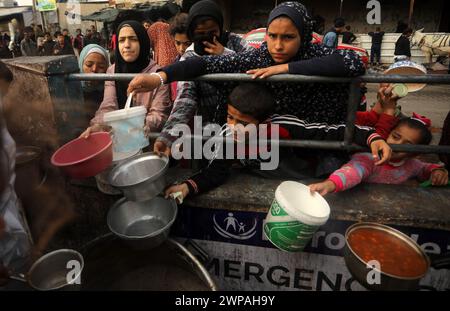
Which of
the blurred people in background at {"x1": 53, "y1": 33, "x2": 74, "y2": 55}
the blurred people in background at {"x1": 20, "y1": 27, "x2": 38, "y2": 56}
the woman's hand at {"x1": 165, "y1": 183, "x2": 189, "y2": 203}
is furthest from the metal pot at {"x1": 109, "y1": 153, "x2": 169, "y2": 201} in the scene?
the blurred people in background at {"x1": 20, "y1": 27, "x2": 38, "y2": 56}

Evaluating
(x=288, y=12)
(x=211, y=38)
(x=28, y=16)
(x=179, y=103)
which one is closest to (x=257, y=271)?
(x=179, y=103)

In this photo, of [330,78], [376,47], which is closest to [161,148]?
[330,78]

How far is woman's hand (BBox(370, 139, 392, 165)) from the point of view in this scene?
5.42 ft

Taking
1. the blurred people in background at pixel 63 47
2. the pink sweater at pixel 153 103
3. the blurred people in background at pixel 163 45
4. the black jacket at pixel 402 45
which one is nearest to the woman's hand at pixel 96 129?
the pink sweater at pixel 153 103

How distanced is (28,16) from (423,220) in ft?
113

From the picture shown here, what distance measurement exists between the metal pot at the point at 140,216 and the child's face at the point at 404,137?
4.82 feet

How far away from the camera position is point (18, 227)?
1647mm

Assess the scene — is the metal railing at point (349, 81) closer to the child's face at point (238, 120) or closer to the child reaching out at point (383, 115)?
the child's face at point (238, 120)

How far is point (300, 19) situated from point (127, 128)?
1221 mm

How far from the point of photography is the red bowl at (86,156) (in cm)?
160

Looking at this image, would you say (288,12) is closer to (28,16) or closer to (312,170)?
(312,170)

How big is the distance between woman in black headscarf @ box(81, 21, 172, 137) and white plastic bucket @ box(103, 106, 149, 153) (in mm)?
474

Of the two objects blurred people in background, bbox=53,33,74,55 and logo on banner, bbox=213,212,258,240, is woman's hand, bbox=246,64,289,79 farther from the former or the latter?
blurred people in background, bbox=53,33,74,55

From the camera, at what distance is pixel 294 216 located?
1490 mm
